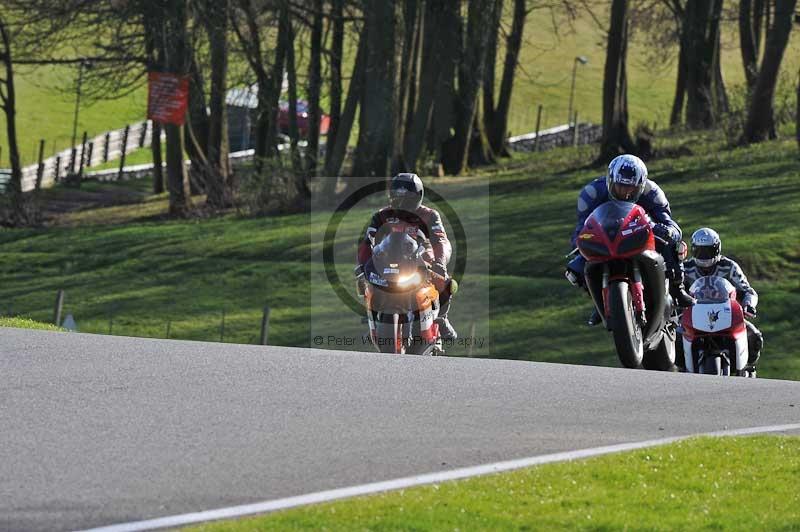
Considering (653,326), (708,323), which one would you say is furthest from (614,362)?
(653,326)

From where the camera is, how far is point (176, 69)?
132 ft

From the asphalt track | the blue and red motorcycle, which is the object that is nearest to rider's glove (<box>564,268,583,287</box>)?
the blue and red motorcycle

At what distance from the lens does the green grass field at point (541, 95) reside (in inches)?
3066

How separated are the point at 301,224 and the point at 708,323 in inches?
860

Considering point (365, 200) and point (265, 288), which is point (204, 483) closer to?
point (265, 288)

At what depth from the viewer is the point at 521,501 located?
743 cm

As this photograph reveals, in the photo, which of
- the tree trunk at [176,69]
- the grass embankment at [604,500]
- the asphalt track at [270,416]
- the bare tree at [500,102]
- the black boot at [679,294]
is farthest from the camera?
the bare tree at [500,102]

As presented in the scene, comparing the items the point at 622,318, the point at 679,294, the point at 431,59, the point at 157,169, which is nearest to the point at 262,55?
the point at 431,59

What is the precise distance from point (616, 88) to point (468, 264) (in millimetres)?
10119

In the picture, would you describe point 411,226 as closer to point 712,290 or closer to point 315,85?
point 712,290

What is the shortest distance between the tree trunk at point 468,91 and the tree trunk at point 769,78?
735 cm

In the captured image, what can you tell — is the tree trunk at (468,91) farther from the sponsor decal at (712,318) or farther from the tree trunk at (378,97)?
the sponsor decal at (712,318)

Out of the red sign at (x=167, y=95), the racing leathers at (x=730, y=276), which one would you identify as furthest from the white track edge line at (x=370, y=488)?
the red sign at (x=167, y=95)

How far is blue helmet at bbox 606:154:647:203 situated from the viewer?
42.1ft
